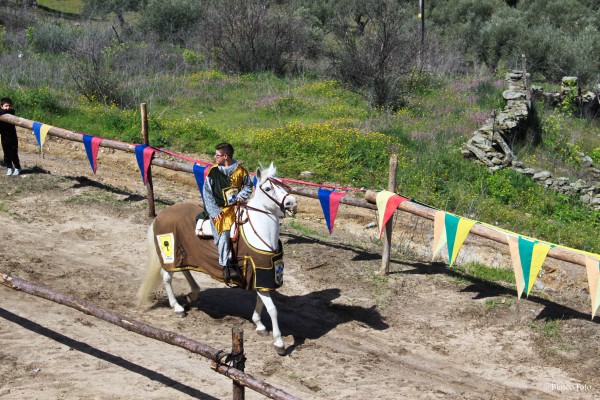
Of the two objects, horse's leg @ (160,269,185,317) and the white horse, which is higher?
the white horse

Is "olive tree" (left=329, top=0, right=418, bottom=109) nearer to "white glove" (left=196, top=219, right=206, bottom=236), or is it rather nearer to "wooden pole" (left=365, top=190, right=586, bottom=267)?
"wooden pole" (left=365, top=190, right=586, bottom=267)

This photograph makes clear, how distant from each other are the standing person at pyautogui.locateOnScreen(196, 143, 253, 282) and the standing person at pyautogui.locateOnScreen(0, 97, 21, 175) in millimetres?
7384

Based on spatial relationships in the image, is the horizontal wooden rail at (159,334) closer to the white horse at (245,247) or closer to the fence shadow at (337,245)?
the white horse at (245,247)

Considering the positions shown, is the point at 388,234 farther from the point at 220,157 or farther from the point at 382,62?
the point at 382,62

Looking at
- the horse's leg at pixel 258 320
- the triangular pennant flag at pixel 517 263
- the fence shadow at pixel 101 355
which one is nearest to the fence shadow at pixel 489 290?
the triangular pennant flag at pixel 517 263

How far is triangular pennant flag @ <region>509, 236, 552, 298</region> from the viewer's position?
848cm

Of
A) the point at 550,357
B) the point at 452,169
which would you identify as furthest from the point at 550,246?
the point at 452,169

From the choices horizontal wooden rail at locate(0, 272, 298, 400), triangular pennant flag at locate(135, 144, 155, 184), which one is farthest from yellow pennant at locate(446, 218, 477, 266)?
triangular pennant flag at locate(135, 144, 155, 184)

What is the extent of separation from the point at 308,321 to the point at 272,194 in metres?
2.23

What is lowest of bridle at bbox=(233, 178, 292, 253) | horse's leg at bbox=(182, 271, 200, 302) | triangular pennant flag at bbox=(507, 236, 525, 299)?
horse's leg at bbox=(182, 271, 200, 302)

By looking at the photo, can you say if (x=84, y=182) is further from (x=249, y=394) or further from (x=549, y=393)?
(x=549, y=393)

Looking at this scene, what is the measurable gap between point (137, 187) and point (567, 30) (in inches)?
1095

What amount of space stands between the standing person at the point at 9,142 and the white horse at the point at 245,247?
6457 millimetres

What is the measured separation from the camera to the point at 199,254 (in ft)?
28.0
